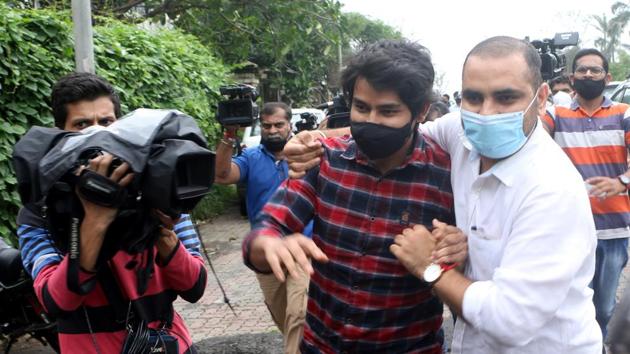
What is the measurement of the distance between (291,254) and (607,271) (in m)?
3.05

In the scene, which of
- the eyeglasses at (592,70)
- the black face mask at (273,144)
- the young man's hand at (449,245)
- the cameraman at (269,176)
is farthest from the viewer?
the black face mask at (273,144)

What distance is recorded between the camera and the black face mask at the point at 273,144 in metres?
4.89

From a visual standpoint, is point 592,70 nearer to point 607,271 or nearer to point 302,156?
point 607,271

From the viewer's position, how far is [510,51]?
A: 1.96 meters

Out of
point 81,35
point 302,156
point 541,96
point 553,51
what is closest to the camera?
point 541,96

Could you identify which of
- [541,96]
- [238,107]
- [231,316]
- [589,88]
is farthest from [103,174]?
[231,316]

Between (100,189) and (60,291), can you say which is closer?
(100,189)

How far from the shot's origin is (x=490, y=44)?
6.56 ft

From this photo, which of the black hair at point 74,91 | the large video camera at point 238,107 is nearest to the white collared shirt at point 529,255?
the black hair at point 74,91

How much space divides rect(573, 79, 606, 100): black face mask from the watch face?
122 inches

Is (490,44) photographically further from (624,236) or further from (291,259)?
(624,236)

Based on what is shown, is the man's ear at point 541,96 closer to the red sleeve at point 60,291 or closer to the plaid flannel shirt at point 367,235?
the plaid flannel shirt at point 367,235

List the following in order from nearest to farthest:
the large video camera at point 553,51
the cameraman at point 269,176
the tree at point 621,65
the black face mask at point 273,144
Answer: the cameraman at point 269,176 < the black face mask at point 273,144 < the large video camera at point 553,51 < the tree at point 621,65

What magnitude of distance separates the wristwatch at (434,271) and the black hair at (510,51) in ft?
2.02
